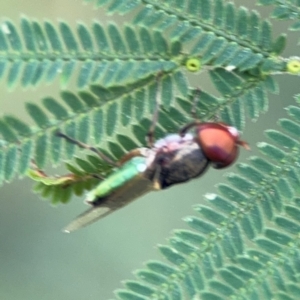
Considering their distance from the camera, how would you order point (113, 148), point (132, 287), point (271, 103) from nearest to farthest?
point (132, 287)
point (113, 148)
point (271, 103)

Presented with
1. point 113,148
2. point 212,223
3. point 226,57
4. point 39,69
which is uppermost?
point 226,57

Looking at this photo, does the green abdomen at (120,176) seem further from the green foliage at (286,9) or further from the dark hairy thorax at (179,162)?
the green foliage at (286,9)

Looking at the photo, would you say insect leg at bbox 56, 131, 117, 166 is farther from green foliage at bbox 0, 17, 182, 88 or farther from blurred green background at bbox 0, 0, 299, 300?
blurred green background at bbox 0, 0, 299, 300

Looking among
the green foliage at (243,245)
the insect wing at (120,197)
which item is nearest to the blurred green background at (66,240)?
the insect wing at (120,197)

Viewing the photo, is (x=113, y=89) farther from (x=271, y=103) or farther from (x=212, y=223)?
(x=271, y=103)

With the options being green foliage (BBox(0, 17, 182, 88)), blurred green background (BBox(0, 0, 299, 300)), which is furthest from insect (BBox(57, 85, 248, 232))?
blurred green background (BBox(0, 0, 299, 300))

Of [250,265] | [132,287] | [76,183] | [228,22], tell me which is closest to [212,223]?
[250,265]
